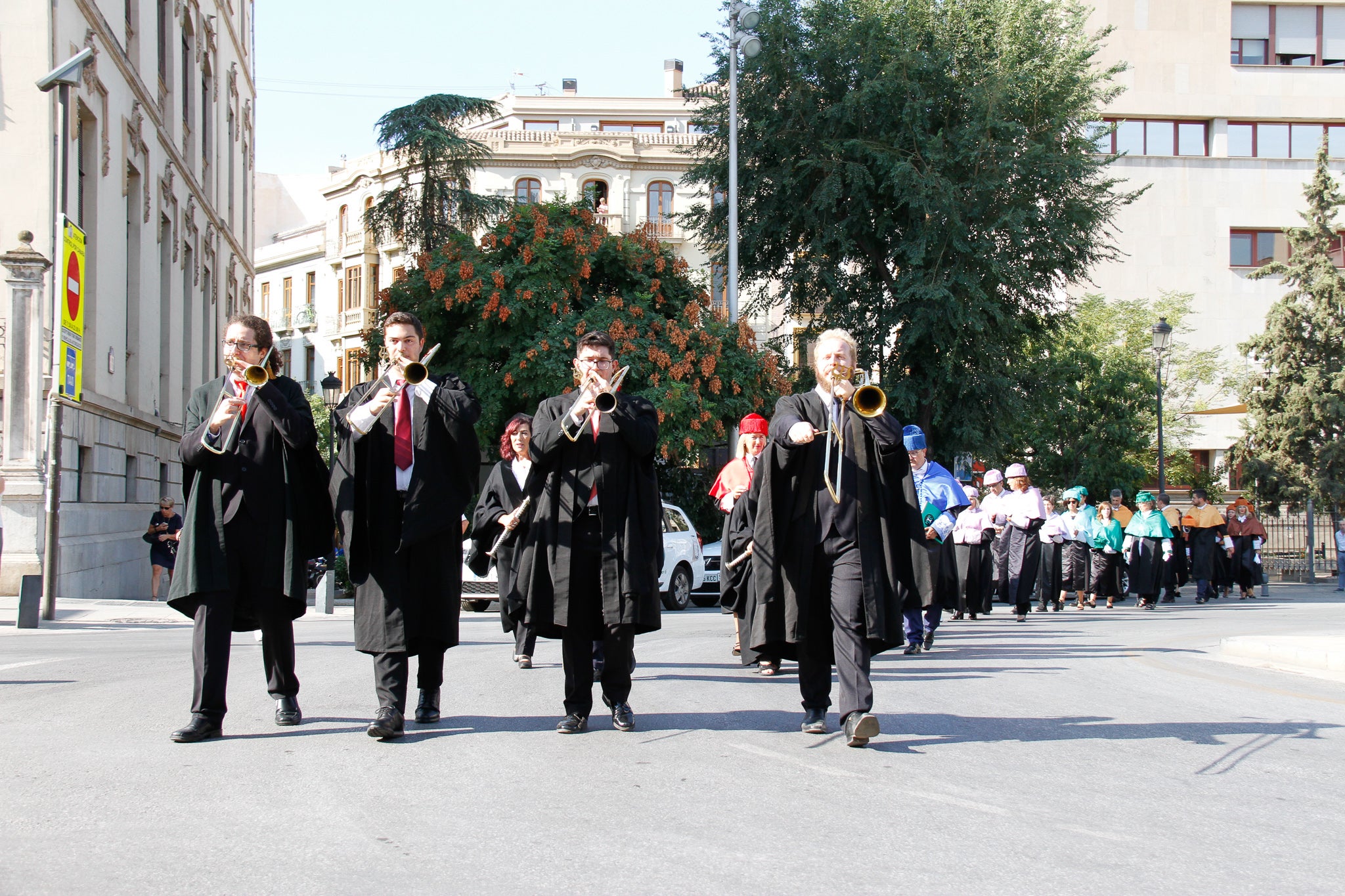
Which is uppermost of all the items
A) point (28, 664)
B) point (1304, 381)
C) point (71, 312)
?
point (1304, 381)

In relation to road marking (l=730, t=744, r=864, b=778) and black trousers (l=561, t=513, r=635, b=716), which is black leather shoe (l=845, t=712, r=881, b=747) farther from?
black trousers (l=561, t=513, r=635, b=716)

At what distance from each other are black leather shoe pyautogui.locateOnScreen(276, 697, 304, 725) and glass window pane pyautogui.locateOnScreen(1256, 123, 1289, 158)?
56.4 m

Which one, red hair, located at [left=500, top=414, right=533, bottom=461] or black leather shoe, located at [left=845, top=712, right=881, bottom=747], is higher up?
red hair, located at [left=500, top=414, right=533, bottom=461]

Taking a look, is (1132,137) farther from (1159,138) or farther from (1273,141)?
(1273,141)

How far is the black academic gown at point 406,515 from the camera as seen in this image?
631 centimetres

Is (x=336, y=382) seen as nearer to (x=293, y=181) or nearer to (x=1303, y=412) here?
(x=1303, y=412)

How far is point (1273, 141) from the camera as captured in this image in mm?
55500

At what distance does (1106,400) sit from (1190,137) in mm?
21320

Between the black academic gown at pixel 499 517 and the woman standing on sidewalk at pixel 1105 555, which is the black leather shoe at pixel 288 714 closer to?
the black academic gown at pixel 499 517

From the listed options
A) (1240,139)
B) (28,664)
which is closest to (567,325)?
(28,664)

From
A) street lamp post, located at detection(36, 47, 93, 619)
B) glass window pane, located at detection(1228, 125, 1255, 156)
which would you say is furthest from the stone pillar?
glass window pane, located at detection(1228, 125, 1255, 156)

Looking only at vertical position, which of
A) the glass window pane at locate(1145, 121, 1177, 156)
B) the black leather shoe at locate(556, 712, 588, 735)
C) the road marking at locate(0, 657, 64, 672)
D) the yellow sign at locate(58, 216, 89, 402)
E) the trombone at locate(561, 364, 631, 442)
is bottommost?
the road marking at locate(0, 657, 64, 672)

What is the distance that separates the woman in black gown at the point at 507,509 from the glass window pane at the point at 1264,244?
5174 centimetres

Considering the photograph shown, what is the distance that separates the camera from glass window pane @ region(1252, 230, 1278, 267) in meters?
55.3
